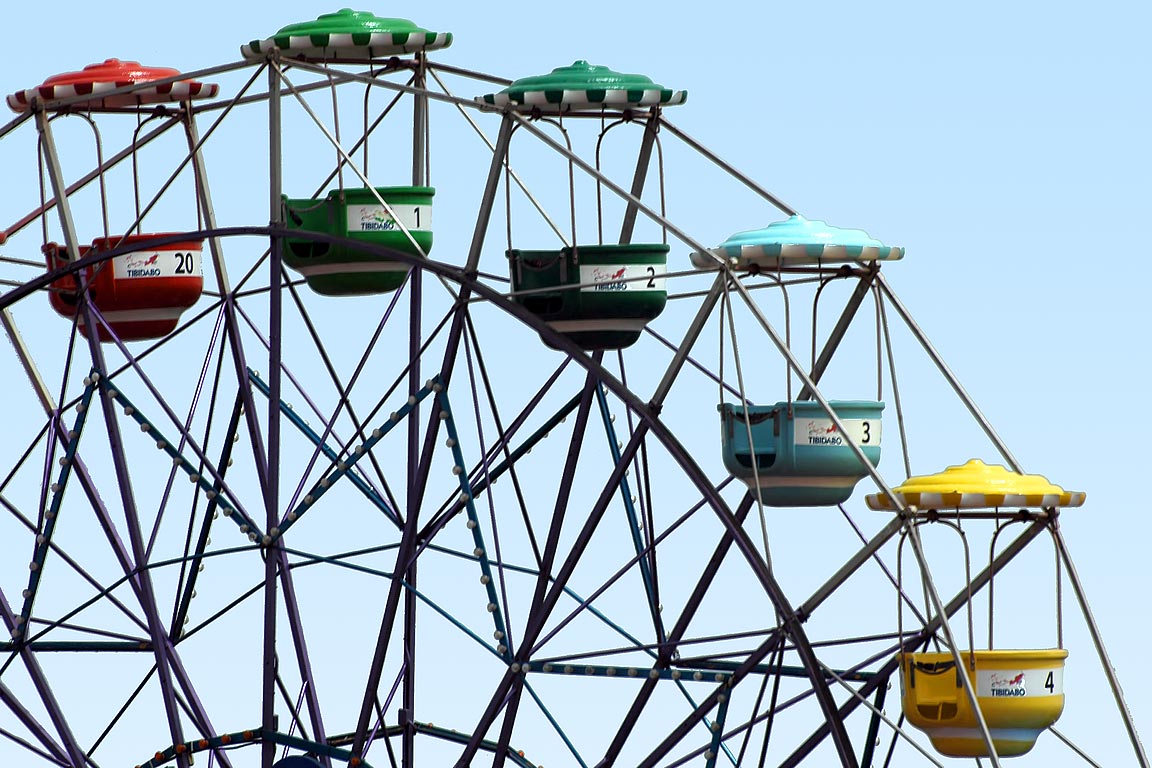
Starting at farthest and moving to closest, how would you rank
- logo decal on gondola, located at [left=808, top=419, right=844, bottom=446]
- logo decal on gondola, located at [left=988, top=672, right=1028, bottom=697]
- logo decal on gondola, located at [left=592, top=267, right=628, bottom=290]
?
logo decal on gondola, located at [left=592, top=267, right=628, bottom=290] < logo decal on gondola, located at [left=808, top=419, right=844, bottom=446] < logo decal on gondola, located at [left=988, top=672, right=1028, bottom=697]

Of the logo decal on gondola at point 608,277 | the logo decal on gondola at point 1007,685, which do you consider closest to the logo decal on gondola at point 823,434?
the logo decal on gondola at point 608,277

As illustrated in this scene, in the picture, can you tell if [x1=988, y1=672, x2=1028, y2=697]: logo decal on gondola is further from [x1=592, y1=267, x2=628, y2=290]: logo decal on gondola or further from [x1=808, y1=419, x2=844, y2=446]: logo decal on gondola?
[x1=592, y1=267, x2=628, y2=290]: logo decal on gondola

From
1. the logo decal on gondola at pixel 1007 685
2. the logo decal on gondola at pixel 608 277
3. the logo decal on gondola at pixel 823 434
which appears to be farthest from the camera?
the logo decal on gondola at pixel 608 277

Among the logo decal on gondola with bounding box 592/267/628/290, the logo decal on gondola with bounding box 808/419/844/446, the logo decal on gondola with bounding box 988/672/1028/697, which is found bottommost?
the logo decal on gondola with bounding box 988/672/1028/697

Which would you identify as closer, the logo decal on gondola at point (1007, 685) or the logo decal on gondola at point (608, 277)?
the logo decal on gondola at point (1007, 685)

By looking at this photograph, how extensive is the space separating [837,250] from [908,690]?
2.50 meters

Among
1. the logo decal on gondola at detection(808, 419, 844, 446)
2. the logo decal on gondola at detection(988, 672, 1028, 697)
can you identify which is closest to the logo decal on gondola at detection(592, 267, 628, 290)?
the logo decal on gondola at detection(808, 419, 844, 446)

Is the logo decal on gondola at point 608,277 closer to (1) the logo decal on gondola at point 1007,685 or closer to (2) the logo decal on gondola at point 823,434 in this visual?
(2) the logo decal on gondola at point 823,434

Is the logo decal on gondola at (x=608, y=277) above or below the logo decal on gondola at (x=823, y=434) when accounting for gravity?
above

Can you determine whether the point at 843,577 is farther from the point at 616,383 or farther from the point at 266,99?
the point at 266,99

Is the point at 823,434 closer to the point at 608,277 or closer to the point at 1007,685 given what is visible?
the point at 608,277

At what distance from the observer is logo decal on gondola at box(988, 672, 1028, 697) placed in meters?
16.5

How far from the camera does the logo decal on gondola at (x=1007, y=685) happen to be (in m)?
16.5

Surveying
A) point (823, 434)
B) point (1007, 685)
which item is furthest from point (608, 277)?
point (1007, 685)
